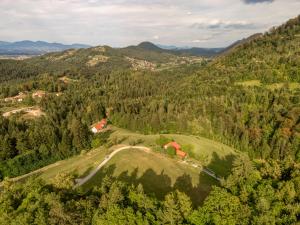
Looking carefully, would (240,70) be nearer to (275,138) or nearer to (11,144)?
(275,138)

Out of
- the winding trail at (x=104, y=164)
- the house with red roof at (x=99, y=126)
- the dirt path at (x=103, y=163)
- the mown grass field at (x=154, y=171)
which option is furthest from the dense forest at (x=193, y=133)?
the dirt path at (x=103, y=163)

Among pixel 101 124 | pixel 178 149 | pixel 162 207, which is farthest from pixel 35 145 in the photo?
pixel 162 207

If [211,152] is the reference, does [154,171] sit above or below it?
above

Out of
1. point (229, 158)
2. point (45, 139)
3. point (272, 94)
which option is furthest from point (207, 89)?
point (45, 139)

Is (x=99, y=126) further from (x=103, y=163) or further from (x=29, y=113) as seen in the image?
(x=103, y=163)

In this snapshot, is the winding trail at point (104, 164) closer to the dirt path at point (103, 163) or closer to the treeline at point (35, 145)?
the dirt path at point (103, 163)

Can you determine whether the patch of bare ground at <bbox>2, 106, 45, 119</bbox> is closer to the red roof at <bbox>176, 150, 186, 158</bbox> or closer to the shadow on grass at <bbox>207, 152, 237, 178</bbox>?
the red roof at <bbox>176, 150, 186, 158</bbox>
